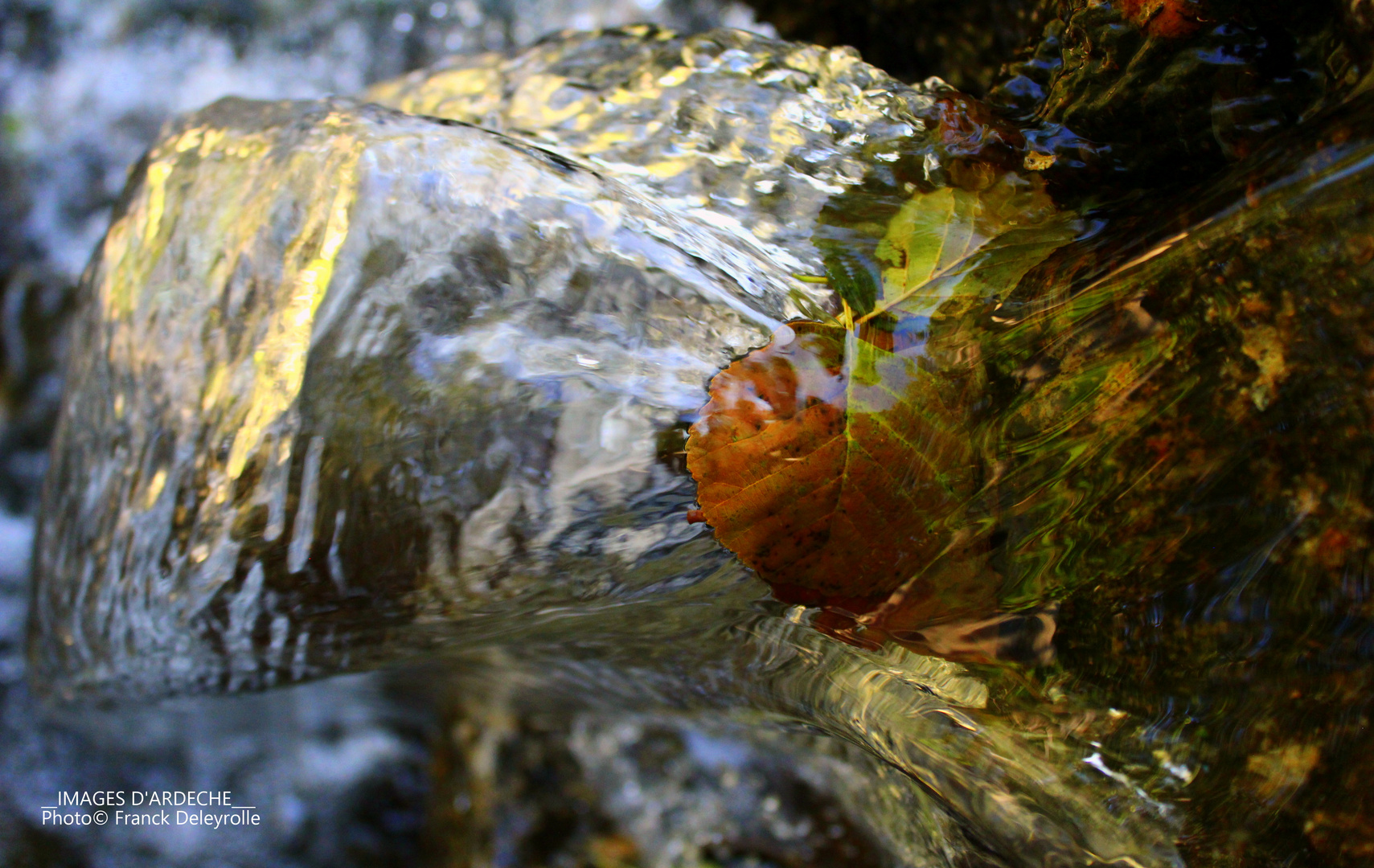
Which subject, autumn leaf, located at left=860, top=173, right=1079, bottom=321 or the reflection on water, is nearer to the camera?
the reflection on water

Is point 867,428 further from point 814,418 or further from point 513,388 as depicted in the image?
point 513,388

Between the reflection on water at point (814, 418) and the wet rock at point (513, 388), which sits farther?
the wet rock at point (513, 388)

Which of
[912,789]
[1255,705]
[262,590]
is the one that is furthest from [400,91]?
[1255,705]

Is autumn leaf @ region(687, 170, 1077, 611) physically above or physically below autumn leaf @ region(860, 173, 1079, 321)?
below

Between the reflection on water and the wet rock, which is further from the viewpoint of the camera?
the wet rock

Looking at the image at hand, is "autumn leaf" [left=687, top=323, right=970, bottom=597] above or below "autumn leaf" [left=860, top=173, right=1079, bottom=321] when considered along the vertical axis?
below

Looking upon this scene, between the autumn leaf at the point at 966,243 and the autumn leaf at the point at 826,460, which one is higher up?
the autumn leaf at the point at 966,243

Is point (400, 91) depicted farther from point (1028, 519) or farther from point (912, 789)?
point (912, 789)

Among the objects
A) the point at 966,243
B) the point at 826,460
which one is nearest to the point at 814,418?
the point at 826,460

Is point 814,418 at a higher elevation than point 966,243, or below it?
below
